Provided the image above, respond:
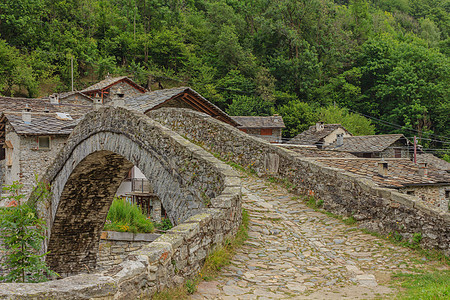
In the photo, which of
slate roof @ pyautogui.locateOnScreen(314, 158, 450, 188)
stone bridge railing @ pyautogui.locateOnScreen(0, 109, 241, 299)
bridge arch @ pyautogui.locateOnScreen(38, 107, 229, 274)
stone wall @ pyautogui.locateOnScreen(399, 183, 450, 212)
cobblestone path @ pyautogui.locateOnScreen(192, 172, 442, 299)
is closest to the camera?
stone bridge railing @ pyautogui.locateOnScreen(0, 109, 241, 299)

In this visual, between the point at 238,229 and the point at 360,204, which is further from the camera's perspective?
the point at 360,204

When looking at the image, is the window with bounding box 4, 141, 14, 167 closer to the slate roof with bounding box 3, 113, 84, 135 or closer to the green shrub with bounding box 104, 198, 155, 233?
the slate roof with bounding box 3, 113, 84, 135

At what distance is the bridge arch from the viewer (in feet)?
23.3

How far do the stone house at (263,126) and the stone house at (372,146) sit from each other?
7.50 m

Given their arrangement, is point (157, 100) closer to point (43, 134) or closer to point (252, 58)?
point (43, 134)

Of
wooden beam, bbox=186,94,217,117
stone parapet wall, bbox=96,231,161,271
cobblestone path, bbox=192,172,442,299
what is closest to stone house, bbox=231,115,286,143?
wooden beam, bbox=186,94,217,117

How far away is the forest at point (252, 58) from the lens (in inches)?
1687

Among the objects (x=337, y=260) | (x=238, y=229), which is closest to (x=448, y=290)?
(x=337, y=260)

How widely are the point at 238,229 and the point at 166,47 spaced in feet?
140

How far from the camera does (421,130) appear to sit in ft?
158

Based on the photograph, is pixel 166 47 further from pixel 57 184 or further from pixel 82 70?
pixel 57 184

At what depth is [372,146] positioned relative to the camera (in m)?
31.0

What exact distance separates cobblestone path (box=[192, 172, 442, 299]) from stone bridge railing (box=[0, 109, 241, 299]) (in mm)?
397

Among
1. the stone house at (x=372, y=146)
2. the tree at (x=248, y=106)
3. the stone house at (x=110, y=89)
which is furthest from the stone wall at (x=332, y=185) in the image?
the tree at (x=248, y=106)
